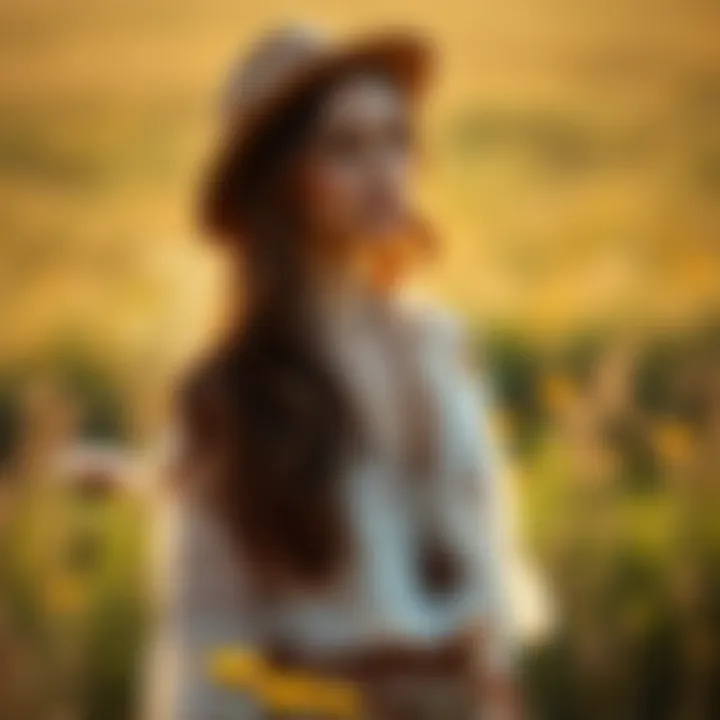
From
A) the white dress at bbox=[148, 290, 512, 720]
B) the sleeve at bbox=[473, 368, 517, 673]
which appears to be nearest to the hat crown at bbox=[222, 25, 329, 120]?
the white dress at bbox=[148, 290, 512, 720]

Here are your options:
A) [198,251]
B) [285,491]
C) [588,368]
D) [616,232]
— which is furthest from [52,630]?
[616,232]

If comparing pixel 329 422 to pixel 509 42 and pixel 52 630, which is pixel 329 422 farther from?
pixel 509 42

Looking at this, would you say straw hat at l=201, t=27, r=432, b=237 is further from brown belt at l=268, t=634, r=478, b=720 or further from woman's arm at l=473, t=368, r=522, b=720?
brown belt at l=268, t=634, r=478, b=720

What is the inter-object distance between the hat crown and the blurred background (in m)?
0.02

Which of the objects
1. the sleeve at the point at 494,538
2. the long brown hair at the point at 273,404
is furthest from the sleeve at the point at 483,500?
the long brown hair at the point at 273,404

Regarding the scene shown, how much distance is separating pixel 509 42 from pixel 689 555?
0.58 metres

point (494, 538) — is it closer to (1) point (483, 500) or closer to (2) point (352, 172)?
(1) point (483, 500)

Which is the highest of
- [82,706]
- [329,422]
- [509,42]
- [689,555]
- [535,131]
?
[509,42]

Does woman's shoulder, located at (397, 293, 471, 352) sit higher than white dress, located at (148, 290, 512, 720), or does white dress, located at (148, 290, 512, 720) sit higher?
woman's shoulder, located at (397, 293, 471, 352)

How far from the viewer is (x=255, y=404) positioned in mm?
1347

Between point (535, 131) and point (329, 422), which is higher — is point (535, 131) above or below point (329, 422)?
above

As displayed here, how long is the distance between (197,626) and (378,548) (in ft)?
0.62

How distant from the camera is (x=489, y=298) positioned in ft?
4.63

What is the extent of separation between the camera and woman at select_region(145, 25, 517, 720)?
1.30 metres
